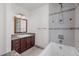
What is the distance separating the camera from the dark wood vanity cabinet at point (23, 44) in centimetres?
154

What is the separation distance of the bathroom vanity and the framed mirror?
0.08 m

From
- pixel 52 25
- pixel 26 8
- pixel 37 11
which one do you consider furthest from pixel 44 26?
pixel 26 8

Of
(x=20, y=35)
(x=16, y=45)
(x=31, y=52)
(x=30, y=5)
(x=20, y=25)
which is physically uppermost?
(x=30, y=5)

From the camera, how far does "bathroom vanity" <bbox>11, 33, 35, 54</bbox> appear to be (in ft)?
5.06


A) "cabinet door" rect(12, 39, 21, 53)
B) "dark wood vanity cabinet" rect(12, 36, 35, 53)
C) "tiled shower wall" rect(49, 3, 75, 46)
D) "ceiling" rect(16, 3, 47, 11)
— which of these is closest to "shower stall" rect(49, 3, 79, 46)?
"tiled shower wall" rect(49, 3, 75, 46)

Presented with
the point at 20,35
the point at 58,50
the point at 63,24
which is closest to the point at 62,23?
the point at 63,24

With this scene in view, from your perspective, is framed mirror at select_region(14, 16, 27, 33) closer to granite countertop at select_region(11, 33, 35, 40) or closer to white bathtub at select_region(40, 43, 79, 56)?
granite countertop at select_region(11, 33, 35, 40)

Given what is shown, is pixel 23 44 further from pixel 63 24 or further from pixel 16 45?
pixel 63 24

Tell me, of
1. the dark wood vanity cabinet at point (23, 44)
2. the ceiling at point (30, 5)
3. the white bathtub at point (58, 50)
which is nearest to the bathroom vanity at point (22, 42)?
the dark wood vanity cabinet at point (23, 44)

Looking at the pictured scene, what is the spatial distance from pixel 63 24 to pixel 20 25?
2.00 ft

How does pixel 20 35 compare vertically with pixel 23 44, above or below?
above

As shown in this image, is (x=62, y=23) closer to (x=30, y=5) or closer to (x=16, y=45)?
(x=30, y=5)

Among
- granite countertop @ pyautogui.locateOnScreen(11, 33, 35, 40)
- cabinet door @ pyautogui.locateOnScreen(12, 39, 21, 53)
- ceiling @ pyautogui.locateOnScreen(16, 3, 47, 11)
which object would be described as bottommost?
cabinet door @ pyautogui.locateOnScreen(12, 39, 21, 53)

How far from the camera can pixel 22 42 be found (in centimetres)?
159
